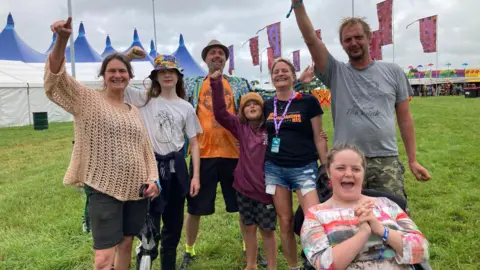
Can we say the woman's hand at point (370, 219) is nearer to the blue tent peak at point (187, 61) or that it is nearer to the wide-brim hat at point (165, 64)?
the wide-brim hat at point (165, 64)

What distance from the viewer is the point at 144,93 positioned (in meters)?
3.02

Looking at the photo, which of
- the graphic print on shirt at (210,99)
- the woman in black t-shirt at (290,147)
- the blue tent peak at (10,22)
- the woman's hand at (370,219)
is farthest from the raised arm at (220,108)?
the blue tent peak at (10,22)

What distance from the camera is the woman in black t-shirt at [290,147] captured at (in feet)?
9.45

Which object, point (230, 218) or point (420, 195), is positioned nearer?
point (230, 218)

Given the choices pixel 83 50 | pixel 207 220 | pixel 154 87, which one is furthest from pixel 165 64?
pixel 83 50

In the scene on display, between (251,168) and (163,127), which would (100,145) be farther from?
(251,168)

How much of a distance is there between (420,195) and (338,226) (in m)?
4.14

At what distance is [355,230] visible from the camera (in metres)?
1.93

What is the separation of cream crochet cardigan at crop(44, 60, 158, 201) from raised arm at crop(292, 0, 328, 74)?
1351 mm

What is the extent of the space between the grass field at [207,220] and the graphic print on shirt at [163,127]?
1388 mm

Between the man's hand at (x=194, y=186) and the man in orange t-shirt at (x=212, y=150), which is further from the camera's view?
the man in orange t-shirt at (x=212, y=150)

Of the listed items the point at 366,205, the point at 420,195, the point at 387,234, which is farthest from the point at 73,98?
the point at 420,195

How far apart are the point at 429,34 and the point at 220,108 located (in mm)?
25461

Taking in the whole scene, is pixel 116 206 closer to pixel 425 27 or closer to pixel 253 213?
pixel 253 213
